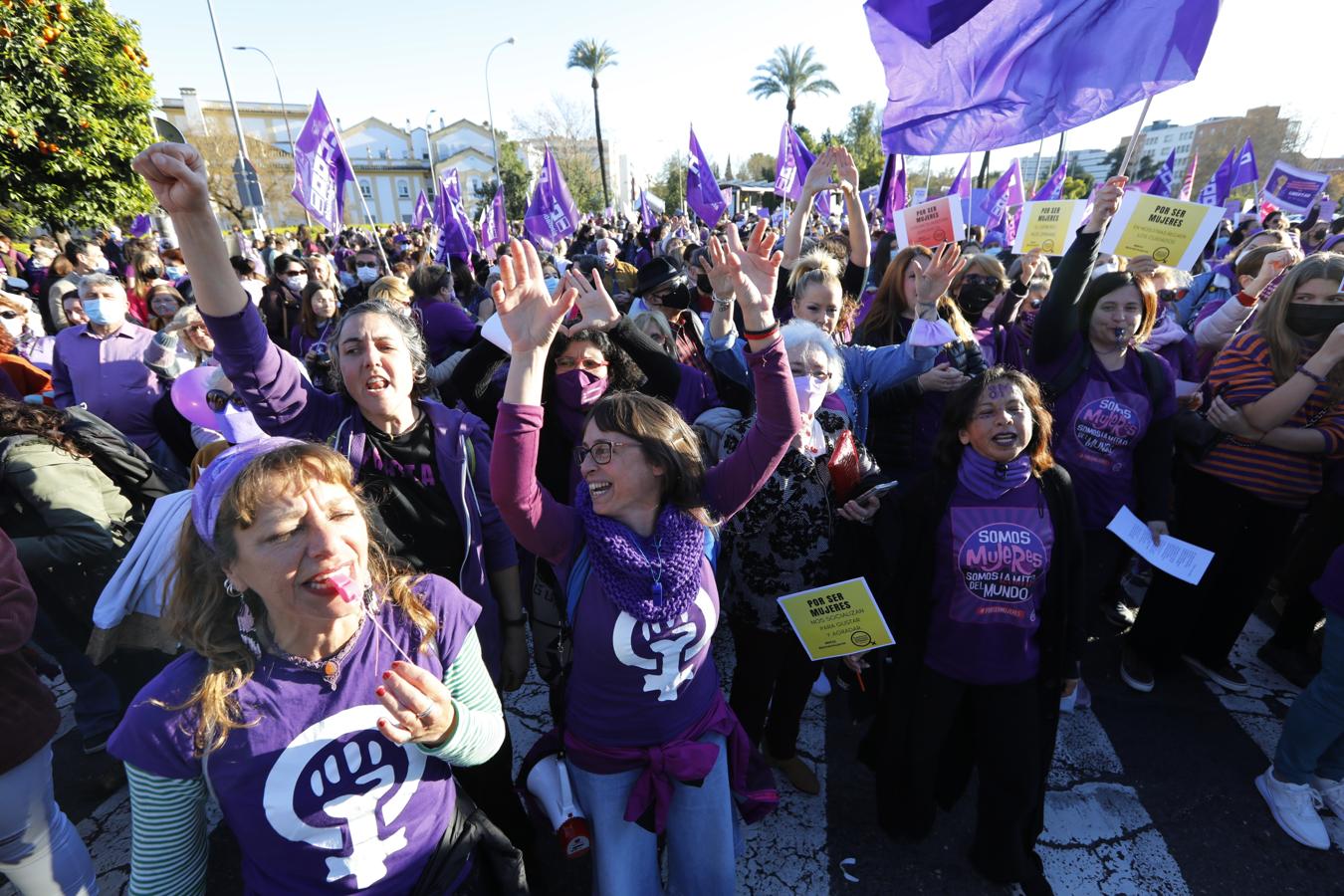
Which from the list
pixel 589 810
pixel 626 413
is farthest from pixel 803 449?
pixel 589 810

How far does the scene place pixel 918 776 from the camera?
2.37 m

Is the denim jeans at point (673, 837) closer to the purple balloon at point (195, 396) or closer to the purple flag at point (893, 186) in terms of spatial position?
the purple balloon at point (195, 396)

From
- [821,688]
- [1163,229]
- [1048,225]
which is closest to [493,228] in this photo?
[1048,225]

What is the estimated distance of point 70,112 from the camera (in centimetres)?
776

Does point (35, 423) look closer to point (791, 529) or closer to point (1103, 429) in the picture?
point (791, 529)

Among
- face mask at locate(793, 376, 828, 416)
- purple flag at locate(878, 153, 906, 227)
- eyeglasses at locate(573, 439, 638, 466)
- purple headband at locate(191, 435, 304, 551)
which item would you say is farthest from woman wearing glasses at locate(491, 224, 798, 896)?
purple flag at locate(878, 153, 906, 227)

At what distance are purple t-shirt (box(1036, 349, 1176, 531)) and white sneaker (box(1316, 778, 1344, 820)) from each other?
1.28 meters

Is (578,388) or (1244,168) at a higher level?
(1244,168)

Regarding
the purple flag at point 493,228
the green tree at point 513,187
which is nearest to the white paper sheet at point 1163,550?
the purple flag at point 493,228

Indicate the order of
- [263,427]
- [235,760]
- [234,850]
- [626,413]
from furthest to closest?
[234,850] < [263,427] < [626,413] < [235,760]

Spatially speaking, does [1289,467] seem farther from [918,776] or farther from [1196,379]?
[918,776]

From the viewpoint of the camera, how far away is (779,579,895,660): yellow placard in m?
2.22

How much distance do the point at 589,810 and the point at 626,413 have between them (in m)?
1.24

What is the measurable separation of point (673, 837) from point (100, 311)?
4.44m
